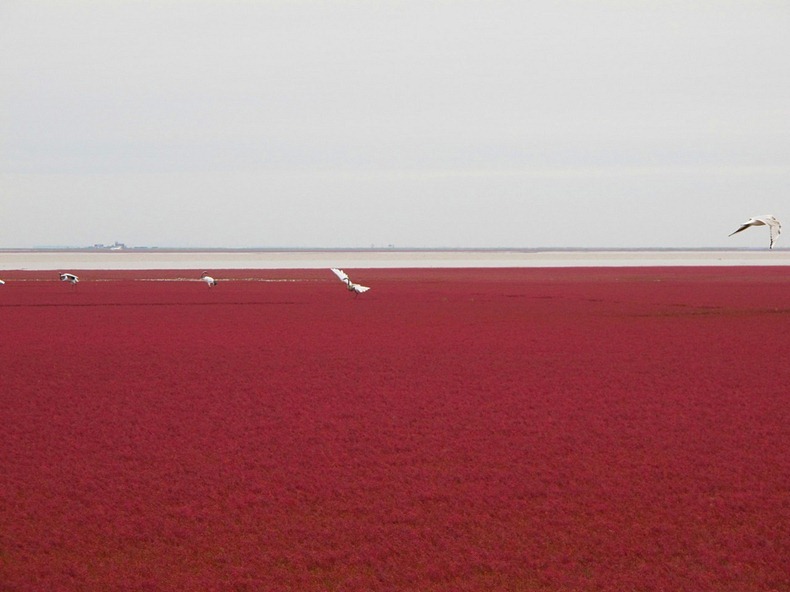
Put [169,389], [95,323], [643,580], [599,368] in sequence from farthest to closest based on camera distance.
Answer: [95,323] < [599,368] < [169,389] < [643,580]

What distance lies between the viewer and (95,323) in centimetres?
2334

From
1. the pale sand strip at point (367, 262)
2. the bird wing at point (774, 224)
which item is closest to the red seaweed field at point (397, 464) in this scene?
the bird wing at point (774, 224)

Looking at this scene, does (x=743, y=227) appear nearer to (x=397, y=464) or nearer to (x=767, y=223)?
(x=767, y=223)

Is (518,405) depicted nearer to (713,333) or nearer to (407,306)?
(713,333)

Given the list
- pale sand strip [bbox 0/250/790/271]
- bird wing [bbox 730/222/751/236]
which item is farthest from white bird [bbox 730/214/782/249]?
pale sand strip [bbox 0/250/790/271]

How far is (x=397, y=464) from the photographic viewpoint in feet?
28.0

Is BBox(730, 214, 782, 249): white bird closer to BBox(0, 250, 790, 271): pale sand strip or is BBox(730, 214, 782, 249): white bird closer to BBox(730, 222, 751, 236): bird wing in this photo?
BBox(730, 222, 751, 236): bird wing

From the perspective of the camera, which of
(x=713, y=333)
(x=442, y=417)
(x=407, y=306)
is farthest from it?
(x=407, y=306)

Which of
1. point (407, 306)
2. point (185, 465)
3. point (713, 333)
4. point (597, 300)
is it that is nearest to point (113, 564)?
point (185, 465)

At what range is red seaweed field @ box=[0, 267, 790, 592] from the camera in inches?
→ 242

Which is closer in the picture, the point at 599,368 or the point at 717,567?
the point at 717,567

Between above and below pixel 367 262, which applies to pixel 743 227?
above

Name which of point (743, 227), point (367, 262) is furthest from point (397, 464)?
point (367, 262)

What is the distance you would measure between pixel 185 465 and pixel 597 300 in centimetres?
2457
